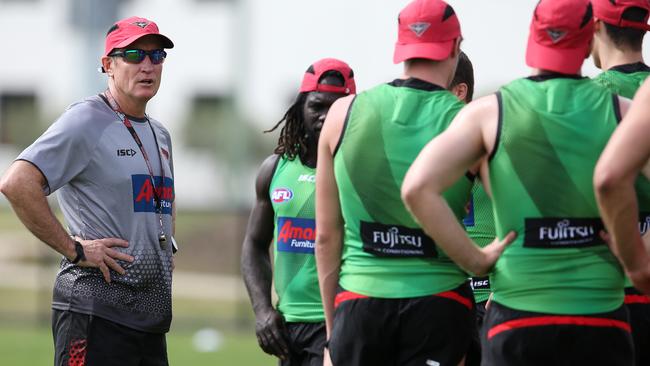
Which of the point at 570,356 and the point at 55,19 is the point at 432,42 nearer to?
the point at 570,356

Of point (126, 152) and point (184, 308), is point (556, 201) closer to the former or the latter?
point (126, 152)

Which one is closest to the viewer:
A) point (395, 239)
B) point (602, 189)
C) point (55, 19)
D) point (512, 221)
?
point (602, 189)

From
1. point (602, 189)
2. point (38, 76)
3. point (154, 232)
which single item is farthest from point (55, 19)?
point (602, 189)

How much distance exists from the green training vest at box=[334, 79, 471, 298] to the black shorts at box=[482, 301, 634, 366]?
0.53m

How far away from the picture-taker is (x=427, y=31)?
5.34 meters

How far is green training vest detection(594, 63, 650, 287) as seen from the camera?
571 cm

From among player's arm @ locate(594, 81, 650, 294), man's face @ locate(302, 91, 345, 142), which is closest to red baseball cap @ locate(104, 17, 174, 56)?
man's face @ locate(302, 91, 345, 142)

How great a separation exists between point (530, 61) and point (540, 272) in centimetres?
85

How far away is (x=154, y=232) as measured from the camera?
6.65 metres

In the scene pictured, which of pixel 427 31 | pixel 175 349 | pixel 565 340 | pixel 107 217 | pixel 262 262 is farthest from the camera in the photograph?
pixel 175 349

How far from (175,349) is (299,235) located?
10.4m

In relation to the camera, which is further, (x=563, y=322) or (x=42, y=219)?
(x=42, y=219)

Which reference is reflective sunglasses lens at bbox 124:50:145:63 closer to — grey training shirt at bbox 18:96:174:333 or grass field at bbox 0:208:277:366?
grey training shirt at bbox 18:96:174:333

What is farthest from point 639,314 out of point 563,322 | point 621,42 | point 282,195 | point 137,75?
point 137,75
